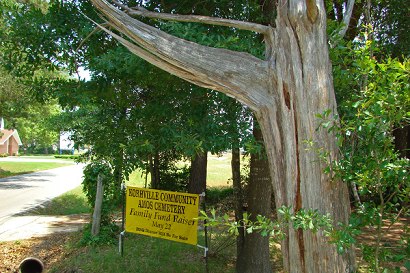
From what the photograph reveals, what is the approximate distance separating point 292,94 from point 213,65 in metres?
0.63

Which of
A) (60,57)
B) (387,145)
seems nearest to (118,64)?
(60,57)

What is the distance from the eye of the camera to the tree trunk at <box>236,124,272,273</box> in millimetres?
6602

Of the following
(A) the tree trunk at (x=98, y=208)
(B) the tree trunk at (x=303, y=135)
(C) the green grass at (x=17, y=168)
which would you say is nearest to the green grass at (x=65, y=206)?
(A) the tree trunk at (x=98, y=208)

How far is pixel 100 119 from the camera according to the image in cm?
613

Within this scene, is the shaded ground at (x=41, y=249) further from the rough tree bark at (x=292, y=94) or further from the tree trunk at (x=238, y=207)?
the rough tree bark at (x=292, y=94)

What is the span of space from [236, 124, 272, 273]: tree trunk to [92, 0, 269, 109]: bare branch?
342 centimetres

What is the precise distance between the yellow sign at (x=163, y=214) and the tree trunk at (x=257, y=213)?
3.04 feet

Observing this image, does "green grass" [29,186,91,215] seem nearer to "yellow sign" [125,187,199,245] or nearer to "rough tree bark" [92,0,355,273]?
"yellow sign" [125,187,199,245]

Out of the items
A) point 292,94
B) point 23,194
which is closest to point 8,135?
point 23,194

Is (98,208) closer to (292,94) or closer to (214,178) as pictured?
(292,94)

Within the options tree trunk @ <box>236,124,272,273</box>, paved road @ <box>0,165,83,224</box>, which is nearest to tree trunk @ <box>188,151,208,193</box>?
tree trunk @ <box>236,124,272,273</box>

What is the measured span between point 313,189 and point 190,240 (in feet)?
14.2

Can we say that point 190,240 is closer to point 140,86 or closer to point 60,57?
point 140,86

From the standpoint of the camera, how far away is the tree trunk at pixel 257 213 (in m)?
6.60
